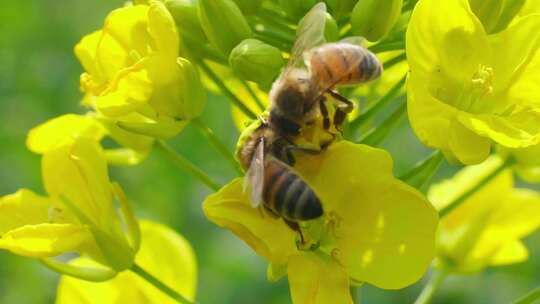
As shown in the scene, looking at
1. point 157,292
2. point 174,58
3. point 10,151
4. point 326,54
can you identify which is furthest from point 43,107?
point 326,54

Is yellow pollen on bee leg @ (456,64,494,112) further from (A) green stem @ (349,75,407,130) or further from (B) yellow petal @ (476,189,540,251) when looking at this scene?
(B) yellow petal @ (476,189,540,251)

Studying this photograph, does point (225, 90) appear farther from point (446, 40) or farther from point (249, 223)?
point (446, 40)

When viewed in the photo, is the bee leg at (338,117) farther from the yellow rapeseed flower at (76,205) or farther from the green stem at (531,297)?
the green stem at (531,297)

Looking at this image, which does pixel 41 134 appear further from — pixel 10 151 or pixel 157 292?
pixel 10 151

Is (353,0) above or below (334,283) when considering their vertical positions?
A: above

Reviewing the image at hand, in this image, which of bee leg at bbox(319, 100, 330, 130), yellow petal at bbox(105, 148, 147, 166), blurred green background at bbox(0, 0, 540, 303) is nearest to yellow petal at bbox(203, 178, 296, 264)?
bee leg at bbox(319, 100, 330, 130)

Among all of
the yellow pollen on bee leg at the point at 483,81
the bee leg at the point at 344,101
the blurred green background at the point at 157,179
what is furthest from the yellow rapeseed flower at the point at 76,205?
the blurred green background at the point at 157,179
